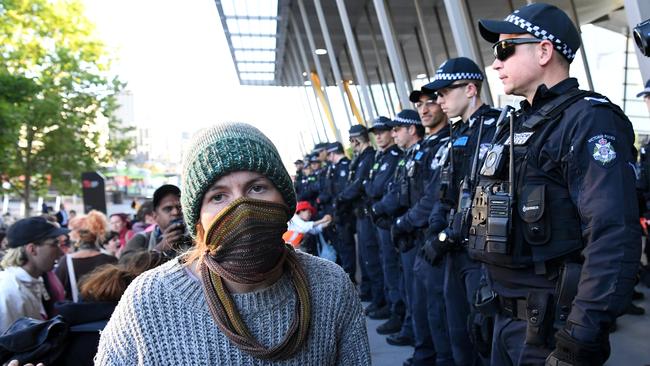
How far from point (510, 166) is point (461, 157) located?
149 centimetres

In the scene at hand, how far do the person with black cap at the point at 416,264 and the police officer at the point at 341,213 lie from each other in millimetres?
2882

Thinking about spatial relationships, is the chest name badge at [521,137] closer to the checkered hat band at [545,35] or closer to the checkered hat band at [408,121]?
Result: the checkered hat band at [545,35]

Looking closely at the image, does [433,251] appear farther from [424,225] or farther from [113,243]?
[113,243]

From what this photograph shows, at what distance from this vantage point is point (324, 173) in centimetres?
1281

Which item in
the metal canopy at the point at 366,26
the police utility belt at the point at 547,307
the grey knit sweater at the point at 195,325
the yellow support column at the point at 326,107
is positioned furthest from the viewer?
the yellow support column at the point at 326,107

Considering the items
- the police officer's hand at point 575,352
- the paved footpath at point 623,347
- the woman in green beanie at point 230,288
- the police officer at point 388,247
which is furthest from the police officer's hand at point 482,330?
the police officer at point 388,247

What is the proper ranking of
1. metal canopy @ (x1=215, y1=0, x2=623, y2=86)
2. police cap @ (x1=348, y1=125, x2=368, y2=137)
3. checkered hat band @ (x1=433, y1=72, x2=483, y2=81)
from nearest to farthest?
1. checkered hat band @ (x1=433, y1=72, x2=483, y2=81)
2. police cap @ (x1=348, y1=125, x2=368, y2=137)
3. metal canopy @ (x1=215, y1=0, x2=623, y2=86)

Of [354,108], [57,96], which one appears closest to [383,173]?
[354,108]

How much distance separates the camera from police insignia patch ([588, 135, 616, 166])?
2.18 metres

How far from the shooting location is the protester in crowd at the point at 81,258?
478 cm

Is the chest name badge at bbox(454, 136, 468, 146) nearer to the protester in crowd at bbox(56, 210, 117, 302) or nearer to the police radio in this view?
the police radio

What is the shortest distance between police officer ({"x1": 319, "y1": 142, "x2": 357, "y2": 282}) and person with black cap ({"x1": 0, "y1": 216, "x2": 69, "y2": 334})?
4.72 meters

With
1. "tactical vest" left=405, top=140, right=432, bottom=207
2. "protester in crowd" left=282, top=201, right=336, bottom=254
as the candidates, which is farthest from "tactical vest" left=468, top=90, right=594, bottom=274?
"protester in crowd" left=282, top=201, right=336, bottom=254

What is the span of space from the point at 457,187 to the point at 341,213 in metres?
5.34
